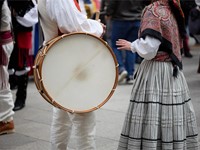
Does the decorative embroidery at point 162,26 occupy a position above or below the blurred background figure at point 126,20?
above

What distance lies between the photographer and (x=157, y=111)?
12.4 ft

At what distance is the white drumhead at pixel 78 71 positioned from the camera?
3693 millimetres

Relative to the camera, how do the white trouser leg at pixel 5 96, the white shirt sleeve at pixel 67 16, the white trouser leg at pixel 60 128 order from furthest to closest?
the white trouser leg at pixel 5 96 → the white trouser leg at pixel 60 128 → the white shirt sleeve at pixel 67 16

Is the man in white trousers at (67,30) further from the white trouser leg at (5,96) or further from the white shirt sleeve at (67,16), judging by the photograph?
the white trouser leg at (5,96)

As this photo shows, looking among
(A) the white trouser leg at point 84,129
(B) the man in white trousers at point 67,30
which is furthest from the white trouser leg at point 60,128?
(A) the white trouser leg at point 84,129

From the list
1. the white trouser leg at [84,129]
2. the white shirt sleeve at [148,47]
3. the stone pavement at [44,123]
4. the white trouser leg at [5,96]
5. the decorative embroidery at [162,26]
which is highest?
the decorative embroidery at [162,26]

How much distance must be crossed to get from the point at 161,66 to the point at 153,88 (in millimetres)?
182

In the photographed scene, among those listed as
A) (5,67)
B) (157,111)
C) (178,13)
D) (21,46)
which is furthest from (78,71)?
(21,46)

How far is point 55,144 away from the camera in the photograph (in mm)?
4082

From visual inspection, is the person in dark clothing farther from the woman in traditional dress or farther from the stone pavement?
the woman in traditional dress

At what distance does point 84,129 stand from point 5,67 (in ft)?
5.97

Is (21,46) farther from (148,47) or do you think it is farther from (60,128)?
(148,47)

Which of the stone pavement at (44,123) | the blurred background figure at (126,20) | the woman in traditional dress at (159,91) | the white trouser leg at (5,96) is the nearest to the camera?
the woman in traditional dress at (159,91)

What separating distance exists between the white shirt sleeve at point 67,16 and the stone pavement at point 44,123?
1.56 m
